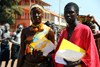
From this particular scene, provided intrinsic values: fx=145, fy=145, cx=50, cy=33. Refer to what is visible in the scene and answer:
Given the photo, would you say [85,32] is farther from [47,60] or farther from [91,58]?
[47,60]

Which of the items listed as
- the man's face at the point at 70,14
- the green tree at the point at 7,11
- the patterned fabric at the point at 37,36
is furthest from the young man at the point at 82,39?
the green tree at the point at 7,11

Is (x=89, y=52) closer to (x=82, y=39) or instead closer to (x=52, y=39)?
(x=82, y=39)

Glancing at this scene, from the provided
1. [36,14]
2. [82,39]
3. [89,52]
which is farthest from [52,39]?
[89,52]

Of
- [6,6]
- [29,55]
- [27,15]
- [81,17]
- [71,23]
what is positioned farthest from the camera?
[27,15]

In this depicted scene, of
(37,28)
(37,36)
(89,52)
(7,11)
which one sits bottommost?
(89,52)

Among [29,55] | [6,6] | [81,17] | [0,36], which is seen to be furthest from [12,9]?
[29,55]

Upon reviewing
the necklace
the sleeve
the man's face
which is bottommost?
the sleeve

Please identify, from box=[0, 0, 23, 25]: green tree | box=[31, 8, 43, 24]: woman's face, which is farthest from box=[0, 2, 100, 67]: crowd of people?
box=[0, 0, 23, 25]: green tree

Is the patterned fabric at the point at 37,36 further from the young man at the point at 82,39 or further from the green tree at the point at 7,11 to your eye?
the green tree at the point at 7,11

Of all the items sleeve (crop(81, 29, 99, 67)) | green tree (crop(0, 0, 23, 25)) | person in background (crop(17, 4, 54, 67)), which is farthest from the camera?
green tree (crop(0, 0, 23, 25))

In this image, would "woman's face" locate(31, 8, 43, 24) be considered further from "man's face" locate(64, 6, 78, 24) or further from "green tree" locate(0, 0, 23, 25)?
"green tree" locate(0, 0, 23, 25)

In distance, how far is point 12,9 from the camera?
79.8ft

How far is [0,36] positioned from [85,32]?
4.89m

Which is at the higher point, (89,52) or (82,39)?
(82,39)
